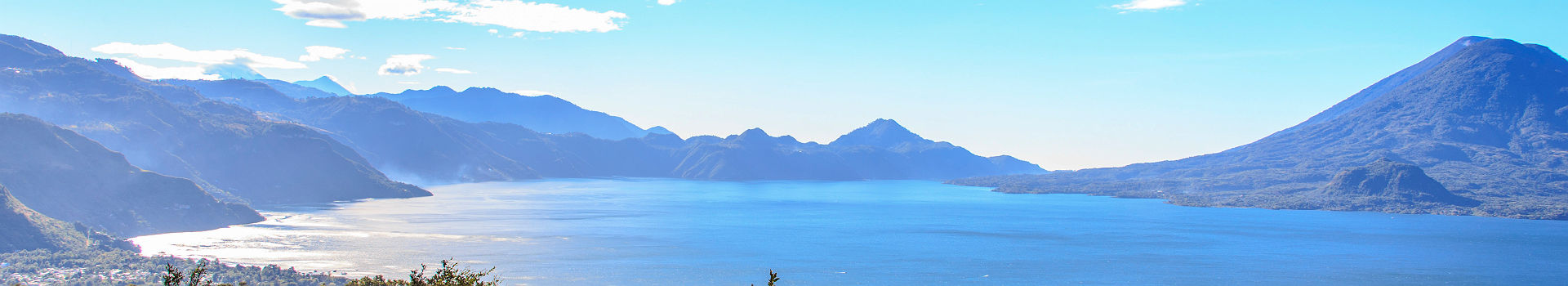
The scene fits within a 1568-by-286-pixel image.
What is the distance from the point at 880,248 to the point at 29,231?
93.5 m

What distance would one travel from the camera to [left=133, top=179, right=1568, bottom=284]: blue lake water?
10269 cm

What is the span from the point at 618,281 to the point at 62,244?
57.5m

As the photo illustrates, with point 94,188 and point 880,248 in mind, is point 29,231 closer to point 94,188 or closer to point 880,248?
point 94,188

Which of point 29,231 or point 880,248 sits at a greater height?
point 29,231

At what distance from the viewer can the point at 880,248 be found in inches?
5089

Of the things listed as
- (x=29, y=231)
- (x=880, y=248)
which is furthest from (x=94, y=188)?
(x=880, y=248)

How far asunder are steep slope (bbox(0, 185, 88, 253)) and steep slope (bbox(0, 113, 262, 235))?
13.6m

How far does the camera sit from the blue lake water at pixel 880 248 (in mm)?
102688

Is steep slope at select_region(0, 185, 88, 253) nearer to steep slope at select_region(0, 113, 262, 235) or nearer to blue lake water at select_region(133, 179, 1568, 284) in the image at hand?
blue lake water at select_region(133, 179, 1568, 284)

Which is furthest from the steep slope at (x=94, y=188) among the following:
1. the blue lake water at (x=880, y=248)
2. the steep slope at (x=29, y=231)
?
the steep slope at (x=29, y=231)

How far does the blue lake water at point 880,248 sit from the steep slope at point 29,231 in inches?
350

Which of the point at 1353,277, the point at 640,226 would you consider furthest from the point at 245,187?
the point at 1353,277

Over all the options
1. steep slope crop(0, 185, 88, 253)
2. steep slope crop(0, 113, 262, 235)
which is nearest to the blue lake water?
steep slope crop(0, 113, 262, 235)

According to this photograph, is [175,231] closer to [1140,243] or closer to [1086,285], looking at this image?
[1086,285]
